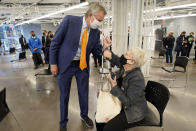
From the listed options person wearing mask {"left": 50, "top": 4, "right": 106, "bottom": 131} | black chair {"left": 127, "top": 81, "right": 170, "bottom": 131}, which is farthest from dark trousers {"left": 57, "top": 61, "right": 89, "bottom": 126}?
black chair {"left": 127, "top": 81, "right": 170, "bottom": 131}

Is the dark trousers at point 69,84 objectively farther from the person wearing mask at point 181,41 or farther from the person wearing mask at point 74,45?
the person wearing mask at point 181,41

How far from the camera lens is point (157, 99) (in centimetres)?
138

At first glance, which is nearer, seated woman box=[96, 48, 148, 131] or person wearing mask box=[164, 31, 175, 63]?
seated woman box=[96, 48, 148, 131]

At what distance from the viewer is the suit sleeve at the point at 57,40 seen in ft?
4.50

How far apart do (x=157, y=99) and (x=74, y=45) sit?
110 centimetres

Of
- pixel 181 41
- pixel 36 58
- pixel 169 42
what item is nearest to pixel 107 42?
pixel 36 58

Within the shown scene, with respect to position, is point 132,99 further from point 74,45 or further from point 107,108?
point 74,45

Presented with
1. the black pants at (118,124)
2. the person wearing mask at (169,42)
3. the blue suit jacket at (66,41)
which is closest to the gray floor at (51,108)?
the black pants at (118,124)

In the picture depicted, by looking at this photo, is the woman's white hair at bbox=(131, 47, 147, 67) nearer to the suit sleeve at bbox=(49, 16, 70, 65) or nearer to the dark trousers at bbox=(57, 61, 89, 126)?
the dark trousers at bbox=(57, 61, 89, 126)

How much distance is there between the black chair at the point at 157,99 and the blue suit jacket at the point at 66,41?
0.91 meters

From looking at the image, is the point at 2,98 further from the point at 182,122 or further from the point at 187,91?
the point at 187,91

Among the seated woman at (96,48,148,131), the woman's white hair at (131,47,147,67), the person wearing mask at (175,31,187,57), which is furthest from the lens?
the person wearing mask at (175,31,187,57)

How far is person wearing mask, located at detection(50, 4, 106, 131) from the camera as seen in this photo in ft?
4.51

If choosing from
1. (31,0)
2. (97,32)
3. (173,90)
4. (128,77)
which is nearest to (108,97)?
(128,77)
